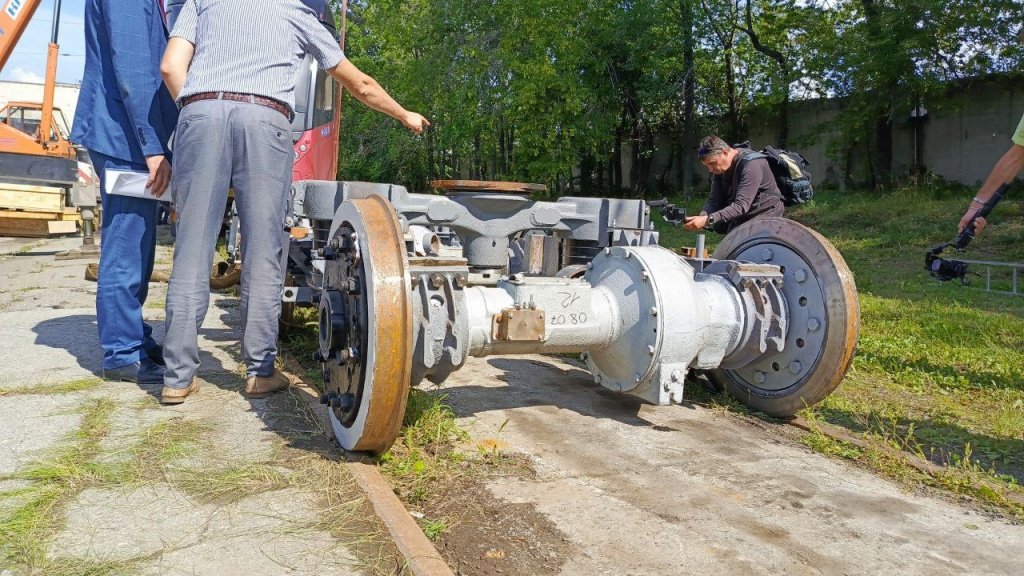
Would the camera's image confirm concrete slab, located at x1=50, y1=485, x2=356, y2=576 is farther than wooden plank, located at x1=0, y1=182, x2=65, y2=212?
No

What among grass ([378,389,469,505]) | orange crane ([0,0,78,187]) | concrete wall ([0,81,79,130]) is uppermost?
concrete wall ([0,81,79,130])

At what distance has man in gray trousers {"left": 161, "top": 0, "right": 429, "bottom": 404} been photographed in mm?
3367

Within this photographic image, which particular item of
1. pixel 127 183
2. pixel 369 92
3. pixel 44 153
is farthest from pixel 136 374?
pixel 44 153

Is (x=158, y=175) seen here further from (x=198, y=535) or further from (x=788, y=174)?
(x=788, y=174)

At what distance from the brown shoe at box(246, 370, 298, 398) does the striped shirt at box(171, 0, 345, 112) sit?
1.33 meters

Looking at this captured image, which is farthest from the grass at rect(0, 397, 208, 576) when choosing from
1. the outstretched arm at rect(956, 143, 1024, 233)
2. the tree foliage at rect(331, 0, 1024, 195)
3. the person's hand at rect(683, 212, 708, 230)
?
the tree foliage at rect(331, 0, 1024, 195)

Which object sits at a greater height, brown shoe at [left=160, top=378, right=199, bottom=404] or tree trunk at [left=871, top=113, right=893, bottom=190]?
tree trunk at [left=871, top=113, right=893, bottom=190]

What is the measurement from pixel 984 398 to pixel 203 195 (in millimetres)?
4488

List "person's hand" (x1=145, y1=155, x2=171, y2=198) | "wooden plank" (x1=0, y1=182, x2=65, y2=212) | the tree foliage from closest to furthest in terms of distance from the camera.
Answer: "person's hand" (x1=145, y1=155, x2=171, y2=198), "wooden plank" (x1=0, y1=182, x2=65, y2=212), the tree foliage

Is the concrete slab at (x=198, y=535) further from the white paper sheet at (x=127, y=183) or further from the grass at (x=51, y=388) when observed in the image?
the white paper sheet at (x=127, y=183)

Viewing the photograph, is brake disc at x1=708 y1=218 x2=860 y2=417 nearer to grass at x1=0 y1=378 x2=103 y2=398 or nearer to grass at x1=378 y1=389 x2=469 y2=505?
grass at x1=378 y1=389 x2=469 y2=505

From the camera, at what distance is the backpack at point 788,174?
16.1 feet

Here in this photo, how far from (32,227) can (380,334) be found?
47.5ft

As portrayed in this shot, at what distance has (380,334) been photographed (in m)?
2.56
